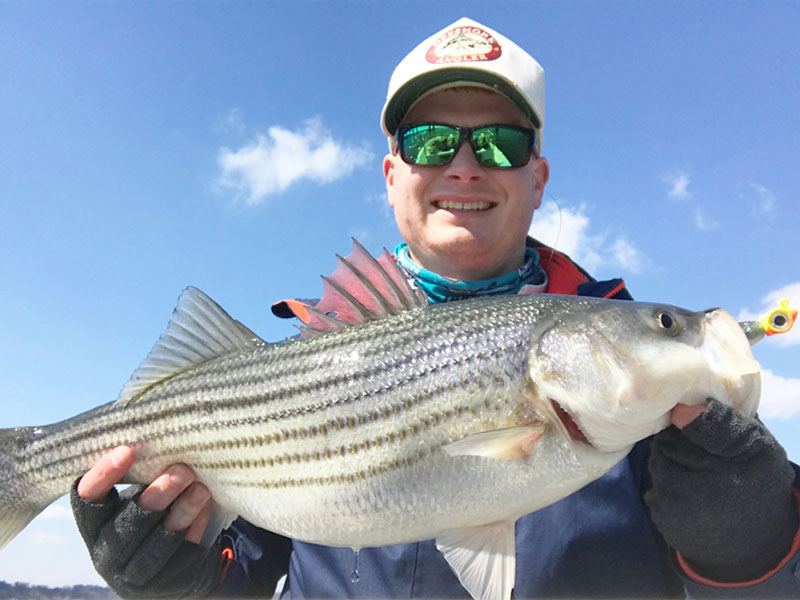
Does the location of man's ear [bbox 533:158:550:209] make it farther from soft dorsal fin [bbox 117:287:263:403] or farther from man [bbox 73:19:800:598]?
soft dorsal fin [bbox 117:287:263:403]

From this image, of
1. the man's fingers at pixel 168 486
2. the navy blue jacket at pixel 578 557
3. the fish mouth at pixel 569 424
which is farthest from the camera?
the navy blue jacket at pixel 578 557

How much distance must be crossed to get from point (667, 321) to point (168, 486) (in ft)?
9.75

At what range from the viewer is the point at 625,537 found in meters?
3.94

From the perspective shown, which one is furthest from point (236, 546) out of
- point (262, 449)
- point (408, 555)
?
point (262, 449)

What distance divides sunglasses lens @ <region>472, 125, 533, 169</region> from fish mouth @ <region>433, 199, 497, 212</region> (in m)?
0.31

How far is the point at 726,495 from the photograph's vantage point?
3010 mm

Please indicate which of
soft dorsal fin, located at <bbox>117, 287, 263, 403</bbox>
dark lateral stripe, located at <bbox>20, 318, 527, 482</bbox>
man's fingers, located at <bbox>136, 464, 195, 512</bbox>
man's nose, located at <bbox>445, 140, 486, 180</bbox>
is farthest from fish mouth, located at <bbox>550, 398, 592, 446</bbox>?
man's nose, located at <bbox>445, 140, 486, 180</bbox>

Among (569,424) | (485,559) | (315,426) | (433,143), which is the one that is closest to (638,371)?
(569,424)

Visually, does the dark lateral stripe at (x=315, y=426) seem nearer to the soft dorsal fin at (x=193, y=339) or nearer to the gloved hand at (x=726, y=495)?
the soft dorsal fin at (x=193, y=339)

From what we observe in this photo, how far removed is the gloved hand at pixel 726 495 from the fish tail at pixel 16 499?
3889 millimetres

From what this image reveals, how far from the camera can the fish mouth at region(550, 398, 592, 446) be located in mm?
2865

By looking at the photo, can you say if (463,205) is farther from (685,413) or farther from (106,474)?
(106,474)

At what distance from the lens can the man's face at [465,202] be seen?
4.61 m

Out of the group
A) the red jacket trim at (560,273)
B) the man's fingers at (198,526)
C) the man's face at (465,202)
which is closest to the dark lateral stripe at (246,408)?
the man's fingers at (198,526)
